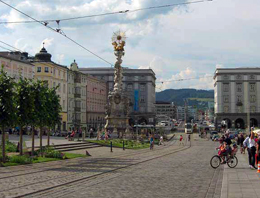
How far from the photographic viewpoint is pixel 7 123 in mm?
23641

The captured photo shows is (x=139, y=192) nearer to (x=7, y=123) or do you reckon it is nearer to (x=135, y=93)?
(x=7, y=123)

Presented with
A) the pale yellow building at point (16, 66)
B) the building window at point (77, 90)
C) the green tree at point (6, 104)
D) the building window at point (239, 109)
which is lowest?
the green tree at point (6, 104)

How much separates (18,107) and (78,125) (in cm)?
6652

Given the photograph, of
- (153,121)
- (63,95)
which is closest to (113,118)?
(63,95)

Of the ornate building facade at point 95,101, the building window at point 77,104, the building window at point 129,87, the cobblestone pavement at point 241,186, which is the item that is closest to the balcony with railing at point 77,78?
the building window at point 77,104

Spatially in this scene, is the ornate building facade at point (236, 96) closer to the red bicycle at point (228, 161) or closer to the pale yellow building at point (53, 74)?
the pale yellow building at point (53, 74)

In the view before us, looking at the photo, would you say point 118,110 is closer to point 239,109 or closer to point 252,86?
point 239,109

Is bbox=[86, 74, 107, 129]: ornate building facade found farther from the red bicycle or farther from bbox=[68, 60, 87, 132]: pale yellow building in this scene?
the red bicycle

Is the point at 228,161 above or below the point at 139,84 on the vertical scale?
below

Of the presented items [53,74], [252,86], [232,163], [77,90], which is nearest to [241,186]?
[232,163]

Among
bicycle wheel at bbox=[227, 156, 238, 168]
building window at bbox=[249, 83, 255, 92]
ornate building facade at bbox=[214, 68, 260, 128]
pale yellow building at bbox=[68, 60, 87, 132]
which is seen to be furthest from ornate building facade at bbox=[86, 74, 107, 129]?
bicycle wheel at bbox=[227, 156, 238, 168]

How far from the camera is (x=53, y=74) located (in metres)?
81.0

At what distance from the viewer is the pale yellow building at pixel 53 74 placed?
3059 inches

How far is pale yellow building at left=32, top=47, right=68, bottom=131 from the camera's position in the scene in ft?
255
